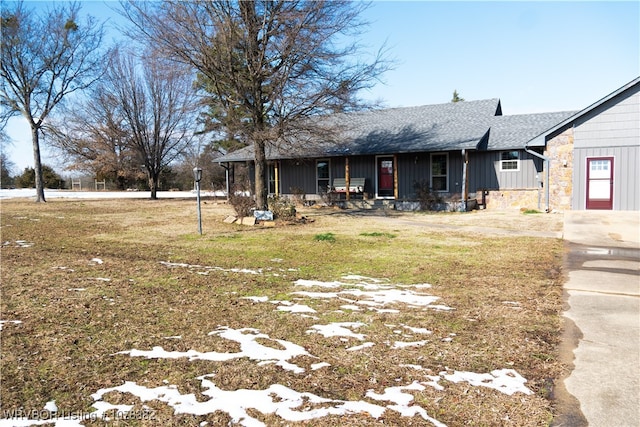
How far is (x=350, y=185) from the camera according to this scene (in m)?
20.5

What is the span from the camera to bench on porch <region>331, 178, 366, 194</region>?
2031 centimetres

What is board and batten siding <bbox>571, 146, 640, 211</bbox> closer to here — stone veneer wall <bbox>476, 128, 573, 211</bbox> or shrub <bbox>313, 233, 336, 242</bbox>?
stone veneer wall <bbox>476, 128, 573, 211</bbox>

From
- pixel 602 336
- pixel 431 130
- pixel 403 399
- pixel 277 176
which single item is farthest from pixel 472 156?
pixel 403 399

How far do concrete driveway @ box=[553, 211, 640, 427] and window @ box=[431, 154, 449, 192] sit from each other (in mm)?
10823

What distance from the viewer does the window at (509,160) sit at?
18.2 metres

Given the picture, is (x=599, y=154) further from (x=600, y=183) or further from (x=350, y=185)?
(x=350, y=185)

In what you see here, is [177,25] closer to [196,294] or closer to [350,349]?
[196,294]

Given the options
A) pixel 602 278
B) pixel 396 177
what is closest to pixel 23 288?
pixel 602 278

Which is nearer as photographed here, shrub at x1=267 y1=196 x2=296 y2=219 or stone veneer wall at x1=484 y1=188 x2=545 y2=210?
shrub at x1=267 y1=196 x2=296 y2=219

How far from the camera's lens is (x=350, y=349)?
11.1 ft

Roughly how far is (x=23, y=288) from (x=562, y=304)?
6.49 m

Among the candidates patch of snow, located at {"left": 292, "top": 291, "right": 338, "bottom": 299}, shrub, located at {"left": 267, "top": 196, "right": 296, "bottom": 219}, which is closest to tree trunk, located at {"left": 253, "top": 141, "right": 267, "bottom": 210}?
shrub, located at {"left": 267, "top": 196, "right": 296, "bottom": 219}

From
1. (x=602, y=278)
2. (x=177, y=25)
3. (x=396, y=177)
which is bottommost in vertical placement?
(x=602, y=278)

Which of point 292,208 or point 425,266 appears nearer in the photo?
point 425,266
